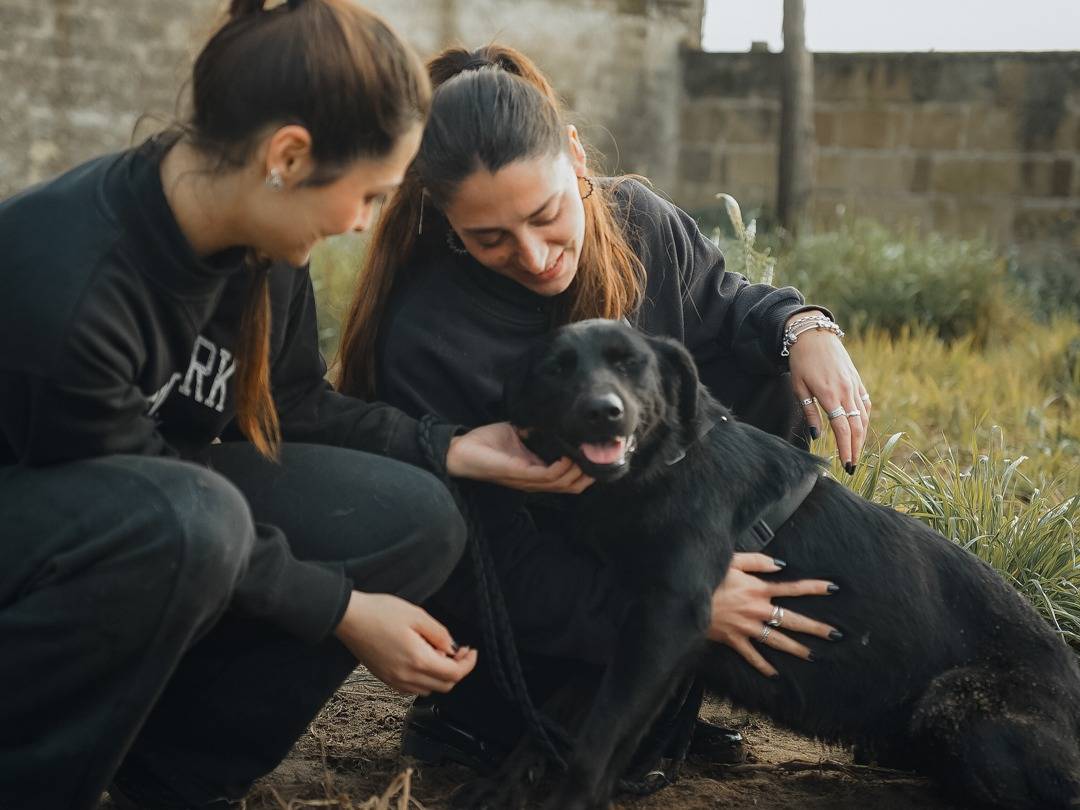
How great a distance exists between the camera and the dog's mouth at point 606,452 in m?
2.46

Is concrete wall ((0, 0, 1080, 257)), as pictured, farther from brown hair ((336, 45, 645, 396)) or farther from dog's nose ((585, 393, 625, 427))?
dog's nose ((585, 393, 625, 427))

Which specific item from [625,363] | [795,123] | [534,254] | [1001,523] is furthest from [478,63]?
[795,123]

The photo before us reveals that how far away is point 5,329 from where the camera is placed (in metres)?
1.86

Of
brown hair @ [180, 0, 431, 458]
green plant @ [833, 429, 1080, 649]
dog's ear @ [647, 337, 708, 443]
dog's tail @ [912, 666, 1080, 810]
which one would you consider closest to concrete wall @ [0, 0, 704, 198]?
green plant @ [833, 429, 1080, 649]

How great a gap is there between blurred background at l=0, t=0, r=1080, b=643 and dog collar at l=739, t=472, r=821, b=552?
2563mm

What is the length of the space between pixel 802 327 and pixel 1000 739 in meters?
0.95

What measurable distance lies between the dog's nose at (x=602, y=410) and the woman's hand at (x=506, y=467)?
0.45ft

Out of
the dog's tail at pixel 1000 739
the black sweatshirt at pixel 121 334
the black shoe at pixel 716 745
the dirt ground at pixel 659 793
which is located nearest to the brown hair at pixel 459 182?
the black sweatshirt at pixel 121 334

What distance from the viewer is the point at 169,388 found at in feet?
7.18

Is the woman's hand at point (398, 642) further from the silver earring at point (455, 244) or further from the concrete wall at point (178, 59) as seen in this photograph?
the concrete wall at point (178, 59)

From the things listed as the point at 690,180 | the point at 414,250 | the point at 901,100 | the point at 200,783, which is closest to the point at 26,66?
the point at 690,180

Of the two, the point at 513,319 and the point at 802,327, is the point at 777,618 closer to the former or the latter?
the point at 802,327

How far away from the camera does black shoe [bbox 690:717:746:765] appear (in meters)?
2.84

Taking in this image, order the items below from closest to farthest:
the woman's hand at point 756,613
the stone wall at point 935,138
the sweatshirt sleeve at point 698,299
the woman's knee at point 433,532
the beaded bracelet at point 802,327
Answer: the woman's knee at point 433,532, the woman's hand at point 756,613, the beaded bracelet at point 802,327, the sweatshirt sleeve at point 698,299, the stone wall at point 935,138
